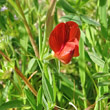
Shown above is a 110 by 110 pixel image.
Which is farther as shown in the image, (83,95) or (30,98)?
(83,95)

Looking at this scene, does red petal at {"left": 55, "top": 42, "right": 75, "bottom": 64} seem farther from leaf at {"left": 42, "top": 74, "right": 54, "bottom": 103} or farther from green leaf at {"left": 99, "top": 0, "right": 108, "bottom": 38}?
green leaf at {"left": 99, "top": 0, "right": 108, "bottom": 38}

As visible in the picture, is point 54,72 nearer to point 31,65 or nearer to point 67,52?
point 31,65

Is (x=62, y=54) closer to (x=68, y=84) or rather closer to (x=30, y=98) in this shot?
(x=30, y=98)

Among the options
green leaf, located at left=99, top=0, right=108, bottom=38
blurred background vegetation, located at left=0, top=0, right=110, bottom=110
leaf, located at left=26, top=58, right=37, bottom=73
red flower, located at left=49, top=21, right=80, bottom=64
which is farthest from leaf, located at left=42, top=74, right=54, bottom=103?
green leaf, located at left=99, top=0, right=108, bottom=38

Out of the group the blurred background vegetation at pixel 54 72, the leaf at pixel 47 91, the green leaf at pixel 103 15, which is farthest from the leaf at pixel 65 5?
the leaf at pixel 47 91

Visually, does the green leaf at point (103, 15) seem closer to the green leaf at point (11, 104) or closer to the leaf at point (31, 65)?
the leaf at point (31, 65)

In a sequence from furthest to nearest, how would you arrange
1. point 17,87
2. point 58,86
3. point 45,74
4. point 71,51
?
point 58,86 < point 17,87 < point 45,74 < point 71,51

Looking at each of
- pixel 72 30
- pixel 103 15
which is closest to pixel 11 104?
pixel 72 30

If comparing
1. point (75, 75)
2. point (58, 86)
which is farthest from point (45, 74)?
point (75, 75)

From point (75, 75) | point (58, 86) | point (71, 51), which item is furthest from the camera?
point (75, 75)
